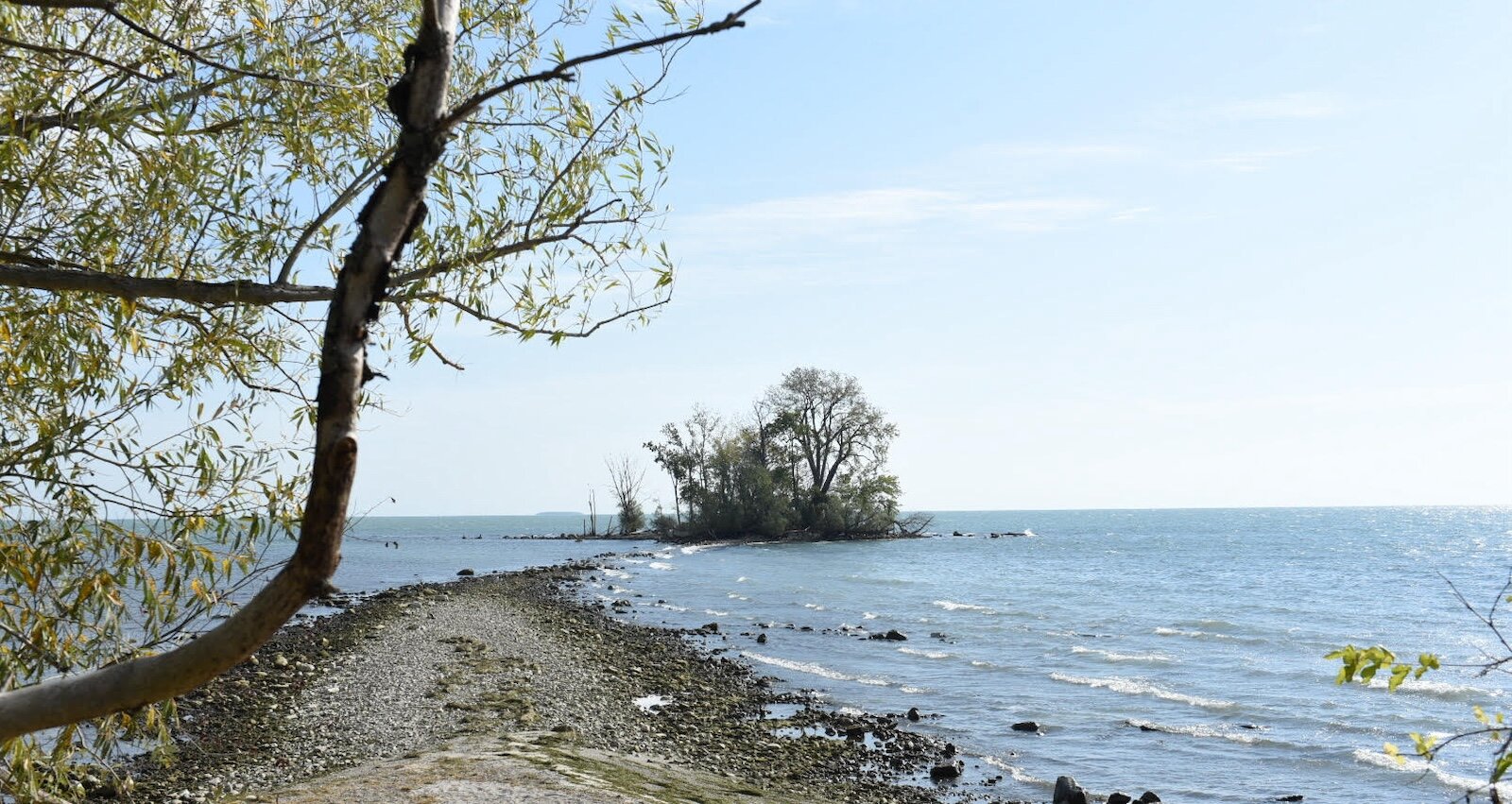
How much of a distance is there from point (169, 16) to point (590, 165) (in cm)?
244

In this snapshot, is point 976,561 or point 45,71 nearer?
point 45,71

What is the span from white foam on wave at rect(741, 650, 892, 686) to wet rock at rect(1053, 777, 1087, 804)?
817cm

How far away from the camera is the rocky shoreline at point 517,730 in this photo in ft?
34.3

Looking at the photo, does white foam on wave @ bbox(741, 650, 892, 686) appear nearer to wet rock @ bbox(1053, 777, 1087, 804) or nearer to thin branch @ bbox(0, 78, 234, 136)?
wet rock @ bbox(1053, 777, 1087, 804)

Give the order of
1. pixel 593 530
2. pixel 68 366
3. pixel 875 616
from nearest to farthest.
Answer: pixel 68 366
pixel 875 616
pixel 593 530

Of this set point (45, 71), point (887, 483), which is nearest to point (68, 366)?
point (45, 71)

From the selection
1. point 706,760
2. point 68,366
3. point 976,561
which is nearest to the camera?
point 68,366

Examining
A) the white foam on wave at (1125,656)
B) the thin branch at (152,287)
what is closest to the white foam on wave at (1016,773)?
the white foam on wave at (1125,656)

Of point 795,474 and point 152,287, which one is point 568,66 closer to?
point 152,287

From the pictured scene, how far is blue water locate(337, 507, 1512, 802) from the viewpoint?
51.5 feet

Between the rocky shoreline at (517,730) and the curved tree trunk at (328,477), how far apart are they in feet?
23.2

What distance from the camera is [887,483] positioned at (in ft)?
267

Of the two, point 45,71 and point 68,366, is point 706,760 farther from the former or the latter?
point 45,71

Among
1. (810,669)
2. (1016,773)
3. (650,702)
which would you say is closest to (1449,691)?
(1016,773)
